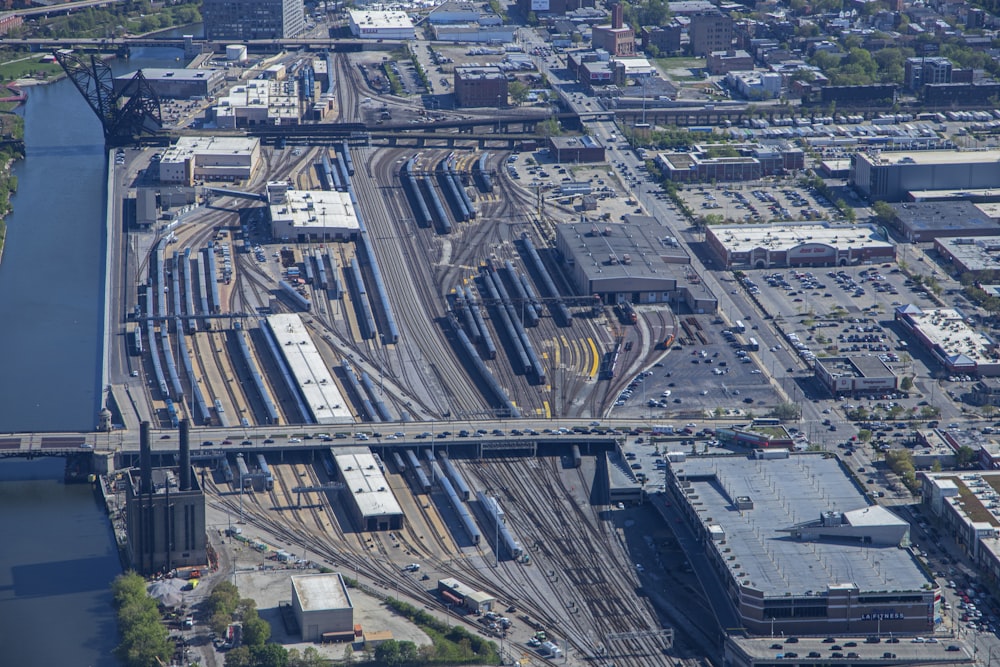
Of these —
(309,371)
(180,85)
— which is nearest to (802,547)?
(309,371)

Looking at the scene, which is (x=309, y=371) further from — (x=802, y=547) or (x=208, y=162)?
(x=208, y=162)

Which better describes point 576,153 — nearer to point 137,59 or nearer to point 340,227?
point 340,227

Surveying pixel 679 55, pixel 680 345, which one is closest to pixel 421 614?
pixel 680 345

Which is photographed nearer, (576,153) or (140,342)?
(140,342)

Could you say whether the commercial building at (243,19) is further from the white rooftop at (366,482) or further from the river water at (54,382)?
the white rooftop at (366,482)

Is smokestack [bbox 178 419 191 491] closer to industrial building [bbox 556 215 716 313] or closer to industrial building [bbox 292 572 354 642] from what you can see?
industrial building [bbox 292 572 354 642]

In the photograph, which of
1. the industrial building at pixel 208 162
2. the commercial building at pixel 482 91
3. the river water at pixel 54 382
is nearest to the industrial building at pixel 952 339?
the river water at pixel 54 382
